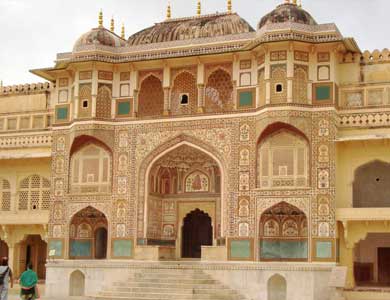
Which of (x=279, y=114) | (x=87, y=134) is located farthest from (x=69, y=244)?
(x=279, y=114)

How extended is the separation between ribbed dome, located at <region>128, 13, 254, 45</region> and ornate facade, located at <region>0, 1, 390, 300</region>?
5cm

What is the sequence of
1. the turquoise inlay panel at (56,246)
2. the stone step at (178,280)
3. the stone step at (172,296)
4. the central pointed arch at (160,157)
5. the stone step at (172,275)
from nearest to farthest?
the stone step at (172,296), the stone step at (178,280), the stone step at (172,275), the central pointed arch at (160,157), the turquoise inlay panel at (56,246)

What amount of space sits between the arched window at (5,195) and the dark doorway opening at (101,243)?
140 inches

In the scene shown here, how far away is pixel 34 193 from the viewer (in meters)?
25.0

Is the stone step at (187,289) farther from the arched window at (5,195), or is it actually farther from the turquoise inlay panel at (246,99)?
the arched window at (5,195)

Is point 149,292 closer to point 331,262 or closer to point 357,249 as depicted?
point 331,262

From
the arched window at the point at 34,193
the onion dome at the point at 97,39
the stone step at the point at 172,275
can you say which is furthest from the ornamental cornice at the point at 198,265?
the onion dome at the point at 97,39

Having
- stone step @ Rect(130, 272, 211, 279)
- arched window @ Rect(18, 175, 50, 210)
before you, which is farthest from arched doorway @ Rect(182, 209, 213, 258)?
arched window @ Rect(18, 175, 50, 210)

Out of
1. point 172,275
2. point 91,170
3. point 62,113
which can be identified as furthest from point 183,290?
point 62,113

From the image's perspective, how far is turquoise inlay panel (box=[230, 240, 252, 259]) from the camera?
20.8 metres

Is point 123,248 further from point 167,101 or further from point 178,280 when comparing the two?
point 167,101

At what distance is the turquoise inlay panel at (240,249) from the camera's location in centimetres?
2078

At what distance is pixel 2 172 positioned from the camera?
83.9ft

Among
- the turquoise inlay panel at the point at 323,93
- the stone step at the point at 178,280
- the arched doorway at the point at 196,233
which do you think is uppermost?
the turquoise inlay panel at the point at 323,93
